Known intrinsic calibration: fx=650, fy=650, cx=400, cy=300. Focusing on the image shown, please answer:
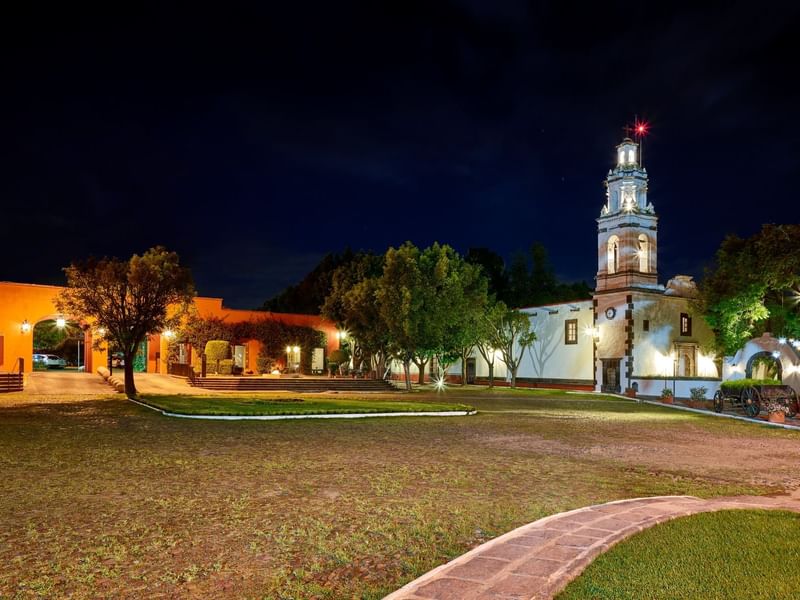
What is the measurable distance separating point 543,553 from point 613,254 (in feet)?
114

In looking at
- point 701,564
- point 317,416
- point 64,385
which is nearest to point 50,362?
point 64,385

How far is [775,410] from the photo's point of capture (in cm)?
1994

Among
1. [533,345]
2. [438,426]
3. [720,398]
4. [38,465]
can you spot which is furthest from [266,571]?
[533,345]

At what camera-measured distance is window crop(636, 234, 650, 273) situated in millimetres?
37000

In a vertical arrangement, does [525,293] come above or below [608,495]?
above

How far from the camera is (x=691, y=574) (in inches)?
177

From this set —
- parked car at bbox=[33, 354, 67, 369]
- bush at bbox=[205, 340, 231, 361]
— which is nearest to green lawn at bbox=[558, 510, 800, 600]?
bush at bbox=[205, 340, 231, 361]

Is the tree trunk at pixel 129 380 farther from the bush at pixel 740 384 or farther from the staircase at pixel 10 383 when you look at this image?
the bush at pixel 740 384

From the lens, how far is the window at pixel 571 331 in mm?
38344

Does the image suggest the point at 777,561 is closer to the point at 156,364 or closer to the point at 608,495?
the point at 608,495

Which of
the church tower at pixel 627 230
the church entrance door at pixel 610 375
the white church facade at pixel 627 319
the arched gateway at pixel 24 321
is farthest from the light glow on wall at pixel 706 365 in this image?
the arched gateway at pixel 24 321

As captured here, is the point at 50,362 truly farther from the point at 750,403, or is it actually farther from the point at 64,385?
the point at 750,403

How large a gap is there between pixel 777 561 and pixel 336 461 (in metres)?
6.67

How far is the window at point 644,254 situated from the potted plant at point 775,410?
1683 cm
